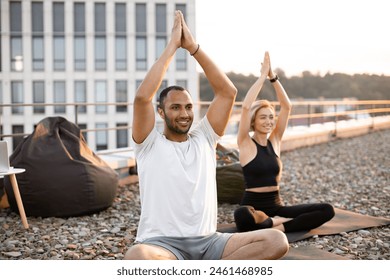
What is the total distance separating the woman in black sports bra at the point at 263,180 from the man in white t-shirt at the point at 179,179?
97 cm

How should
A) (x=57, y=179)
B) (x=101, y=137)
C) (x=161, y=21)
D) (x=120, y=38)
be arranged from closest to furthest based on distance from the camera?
(x=57, y=179) → (x=161, y=21) → (x=120, y=38) → (x=101, y=137)

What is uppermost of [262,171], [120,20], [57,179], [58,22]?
[120,20]

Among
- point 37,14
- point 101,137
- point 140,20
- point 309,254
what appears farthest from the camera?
point 101,137

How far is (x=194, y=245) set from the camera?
1.88 metres

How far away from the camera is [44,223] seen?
10.8 ft

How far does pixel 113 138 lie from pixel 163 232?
680 inches

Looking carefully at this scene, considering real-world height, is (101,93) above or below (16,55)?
below

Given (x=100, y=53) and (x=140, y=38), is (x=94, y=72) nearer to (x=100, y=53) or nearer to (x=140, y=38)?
(x=100, y=53)

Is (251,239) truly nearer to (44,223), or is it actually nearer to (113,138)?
(44,223)

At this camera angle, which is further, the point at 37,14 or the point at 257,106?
the point at 37,14

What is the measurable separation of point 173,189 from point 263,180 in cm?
126

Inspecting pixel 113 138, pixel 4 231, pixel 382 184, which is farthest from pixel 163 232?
pixel 113 138

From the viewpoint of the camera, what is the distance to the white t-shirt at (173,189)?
1.83m

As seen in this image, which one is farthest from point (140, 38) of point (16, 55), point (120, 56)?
point (16, 55)
